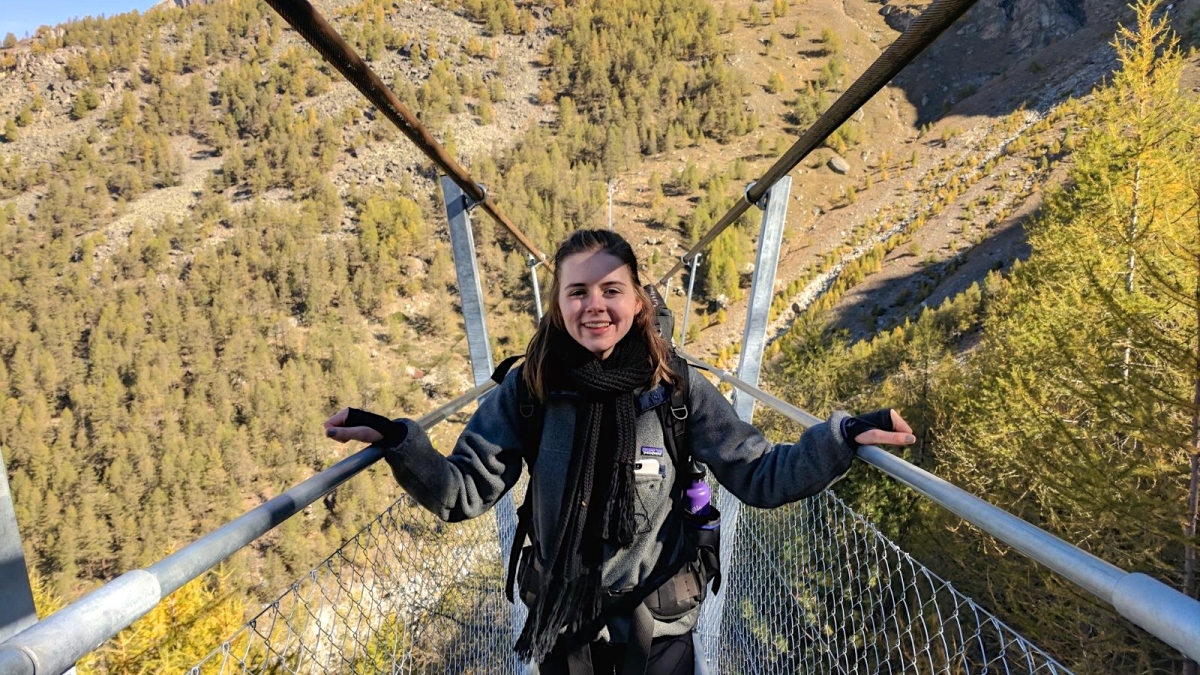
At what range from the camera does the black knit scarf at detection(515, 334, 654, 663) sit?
1251mm

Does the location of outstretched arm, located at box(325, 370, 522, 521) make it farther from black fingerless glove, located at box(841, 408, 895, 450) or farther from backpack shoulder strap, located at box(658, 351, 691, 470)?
black fingerless glove, located at box(841, 408, 895, 450)

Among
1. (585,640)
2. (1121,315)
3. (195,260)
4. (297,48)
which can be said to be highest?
(297,48)

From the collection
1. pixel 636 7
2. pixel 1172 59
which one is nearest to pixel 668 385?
pixel 1172 59

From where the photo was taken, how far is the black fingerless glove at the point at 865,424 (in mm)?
1041

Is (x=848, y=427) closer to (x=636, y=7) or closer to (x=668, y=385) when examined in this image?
(x=668, y=385)

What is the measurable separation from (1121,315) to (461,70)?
7774cm

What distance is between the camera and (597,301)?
131 cm

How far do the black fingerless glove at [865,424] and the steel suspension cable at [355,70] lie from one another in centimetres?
106

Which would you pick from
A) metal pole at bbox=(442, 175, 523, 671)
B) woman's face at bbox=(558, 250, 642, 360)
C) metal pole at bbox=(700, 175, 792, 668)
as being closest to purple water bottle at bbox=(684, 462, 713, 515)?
woman's face at bbox=(558, 250, 642, 360)

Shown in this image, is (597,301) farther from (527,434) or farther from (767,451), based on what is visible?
(767,451)

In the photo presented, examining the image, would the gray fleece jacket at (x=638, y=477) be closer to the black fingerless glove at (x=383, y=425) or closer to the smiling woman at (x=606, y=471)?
the smiling woman at (x=606, y=471)

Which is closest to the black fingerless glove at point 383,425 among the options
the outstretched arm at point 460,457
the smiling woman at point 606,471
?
the outstretched arm at point 460,457

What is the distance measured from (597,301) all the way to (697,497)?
45 cm

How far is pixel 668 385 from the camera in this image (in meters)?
1.32
